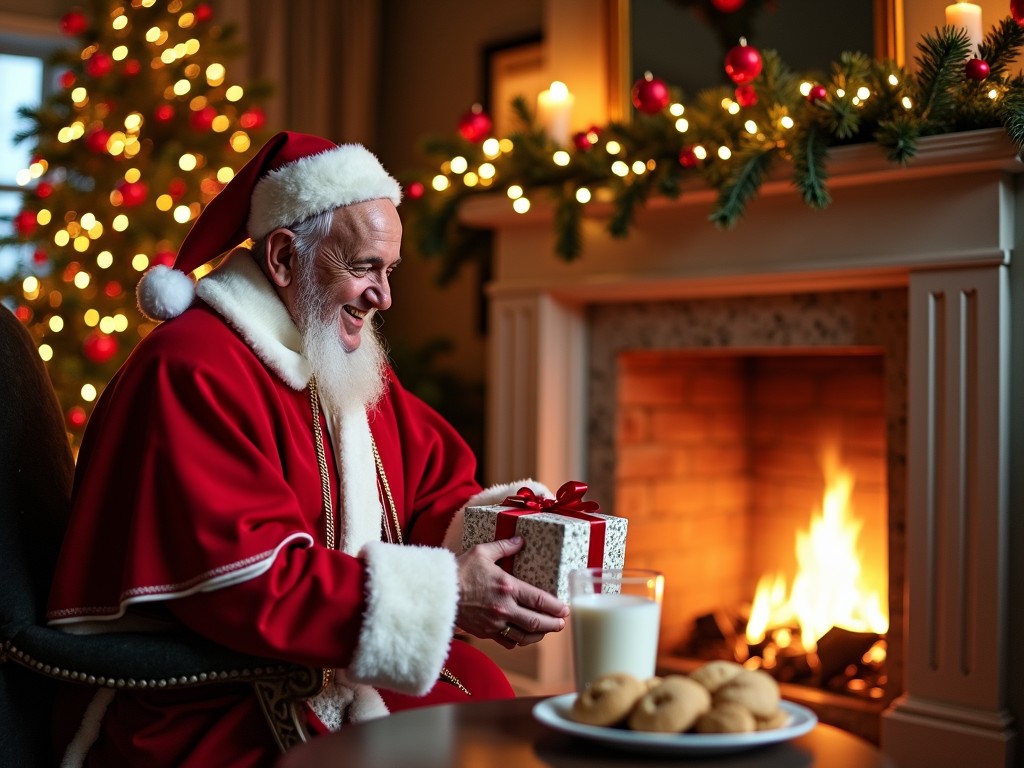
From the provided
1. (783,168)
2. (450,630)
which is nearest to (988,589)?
(783,168)

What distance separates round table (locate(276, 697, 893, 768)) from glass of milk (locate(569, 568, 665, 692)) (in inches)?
3.5

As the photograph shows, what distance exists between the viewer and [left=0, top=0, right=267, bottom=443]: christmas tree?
3.84 meters

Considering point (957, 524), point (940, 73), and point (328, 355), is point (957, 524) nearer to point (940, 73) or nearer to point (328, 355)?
point (940, 73)

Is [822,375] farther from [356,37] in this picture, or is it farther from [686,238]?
[356,37]

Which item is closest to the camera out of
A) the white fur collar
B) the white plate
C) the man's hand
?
the white plate

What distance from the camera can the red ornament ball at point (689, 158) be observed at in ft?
9.09

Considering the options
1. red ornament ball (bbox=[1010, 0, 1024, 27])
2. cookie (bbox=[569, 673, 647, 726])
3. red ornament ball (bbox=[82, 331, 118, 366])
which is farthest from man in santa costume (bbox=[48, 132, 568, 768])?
red ornament ball (bbox=[82, 331, 118, 366])

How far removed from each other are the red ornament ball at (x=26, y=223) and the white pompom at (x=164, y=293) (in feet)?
8.27

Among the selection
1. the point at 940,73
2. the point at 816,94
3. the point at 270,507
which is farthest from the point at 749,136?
the point at 270,507

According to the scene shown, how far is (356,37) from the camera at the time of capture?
16.0ft

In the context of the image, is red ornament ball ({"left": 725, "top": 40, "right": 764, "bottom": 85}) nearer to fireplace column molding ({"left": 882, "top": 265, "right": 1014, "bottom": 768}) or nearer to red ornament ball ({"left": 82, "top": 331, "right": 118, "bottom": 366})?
fireplace column molding ({"left": 882, "top": 265, "right": 1014, "bottom": 768})

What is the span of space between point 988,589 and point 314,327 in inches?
65.0

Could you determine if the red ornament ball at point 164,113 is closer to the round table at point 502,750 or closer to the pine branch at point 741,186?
the pine branch at point 741,186

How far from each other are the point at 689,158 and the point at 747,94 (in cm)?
21
